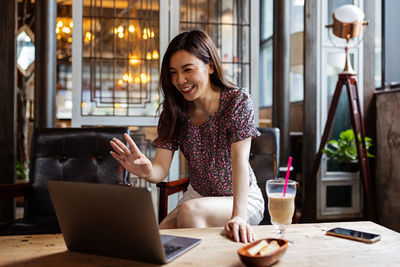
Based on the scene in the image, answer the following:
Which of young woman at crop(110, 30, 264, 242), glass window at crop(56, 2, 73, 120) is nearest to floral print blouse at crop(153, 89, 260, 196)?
young woman at crop(110, 30, 264, 242)

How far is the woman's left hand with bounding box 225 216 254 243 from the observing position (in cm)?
112

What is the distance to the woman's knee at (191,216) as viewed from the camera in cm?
142

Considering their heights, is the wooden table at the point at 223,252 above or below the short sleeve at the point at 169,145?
below

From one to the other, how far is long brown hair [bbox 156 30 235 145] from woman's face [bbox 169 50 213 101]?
0.08ft

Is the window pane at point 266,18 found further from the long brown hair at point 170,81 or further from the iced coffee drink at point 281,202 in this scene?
the iced coffee drink at point 281,202

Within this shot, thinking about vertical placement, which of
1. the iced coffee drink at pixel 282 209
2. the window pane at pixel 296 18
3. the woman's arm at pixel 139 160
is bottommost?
the iced coffee drink at pixel 282 209

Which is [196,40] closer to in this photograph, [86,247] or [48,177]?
[86,247]

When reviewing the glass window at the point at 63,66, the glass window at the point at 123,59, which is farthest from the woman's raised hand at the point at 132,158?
the glass window at the point at 63,66

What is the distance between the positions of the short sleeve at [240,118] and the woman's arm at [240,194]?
3 centimetres

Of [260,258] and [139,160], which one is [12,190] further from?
[260,258]

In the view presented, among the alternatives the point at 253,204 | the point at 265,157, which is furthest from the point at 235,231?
the point at 265,157

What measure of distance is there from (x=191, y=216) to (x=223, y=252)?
427 millimetres

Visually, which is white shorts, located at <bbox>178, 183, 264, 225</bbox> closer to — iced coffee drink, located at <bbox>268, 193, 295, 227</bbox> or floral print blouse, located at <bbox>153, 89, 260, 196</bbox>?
floral print blouse, located at <bbox>153, 89, 260, 196</bbox>

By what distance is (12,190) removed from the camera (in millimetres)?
1822
